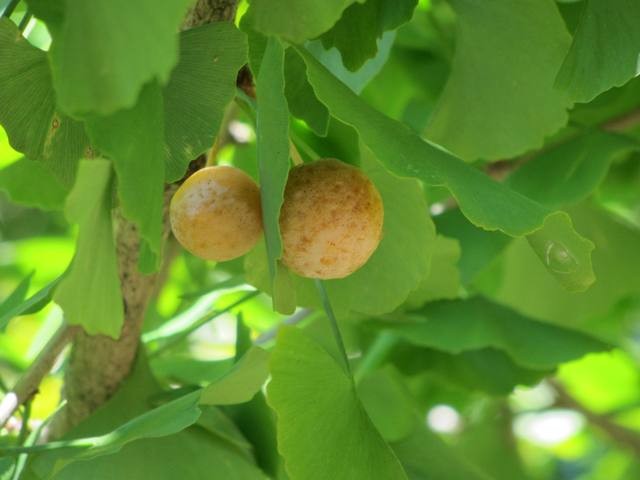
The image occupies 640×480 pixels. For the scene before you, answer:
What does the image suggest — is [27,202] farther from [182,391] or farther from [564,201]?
[564,201]

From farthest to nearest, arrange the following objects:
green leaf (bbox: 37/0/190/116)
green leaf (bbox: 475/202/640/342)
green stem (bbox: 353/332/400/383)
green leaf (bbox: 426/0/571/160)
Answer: green leaf (bbox: 475/202/640/342) → green stem (bbox: 353/332/400/383) → green leaf (bbox: 426/0/571/160) → green leaf (bbox: 37/0/190/116)

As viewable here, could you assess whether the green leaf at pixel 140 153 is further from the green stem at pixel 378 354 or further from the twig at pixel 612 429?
the twig at pixel 612 429

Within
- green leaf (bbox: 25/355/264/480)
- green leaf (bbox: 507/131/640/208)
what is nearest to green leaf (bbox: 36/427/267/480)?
green leaf (bbox: 25/355/264/480)

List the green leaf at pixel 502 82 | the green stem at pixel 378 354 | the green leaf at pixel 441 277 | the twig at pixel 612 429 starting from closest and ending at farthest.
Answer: the green leaf at pixel 502 82
the green leaf at pixel 441 277
the green stem at pixel 378 354
the twig at pixel 612 429

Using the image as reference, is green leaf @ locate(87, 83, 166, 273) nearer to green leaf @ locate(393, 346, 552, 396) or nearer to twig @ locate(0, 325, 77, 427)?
twig @ locate(0, 325, 77, 427)

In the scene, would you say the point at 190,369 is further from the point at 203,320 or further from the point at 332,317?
the point at 332,317

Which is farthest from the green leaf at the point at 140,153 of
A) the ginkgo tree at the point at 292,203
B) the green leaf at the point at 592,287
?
the green leaf at the point at 592,287
